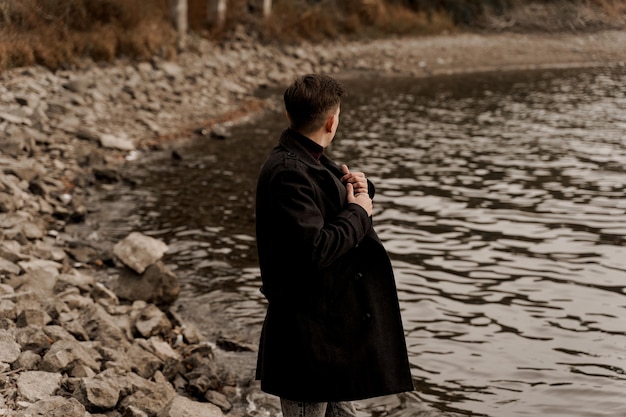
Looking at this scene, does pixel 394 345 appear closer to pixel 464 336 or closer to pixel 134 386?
pixel 134 386

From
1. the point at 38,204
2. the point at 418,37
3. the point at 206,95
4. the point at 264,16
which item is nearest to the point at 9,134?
the point at 38,204

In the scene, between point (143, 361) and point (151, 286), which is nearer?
point (143, 361)

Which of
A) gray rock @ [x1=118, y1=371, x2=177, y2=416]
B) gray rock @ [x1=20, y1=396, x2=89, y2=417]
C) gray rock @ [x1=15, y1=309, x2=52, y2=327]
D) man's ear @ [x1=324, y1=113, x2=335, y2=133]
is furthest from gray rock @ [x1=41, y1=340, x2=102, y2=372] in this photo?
man's ear @ [x1=324, y1=113, x2=335, y2=133]

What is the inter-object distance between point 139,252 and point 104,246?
4.71 feet

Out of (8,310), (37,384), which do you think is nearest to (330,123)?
(37,384)

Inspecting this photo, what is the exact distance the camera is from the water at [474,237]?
6.87 m

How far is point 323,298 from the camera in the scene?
12.0 feet

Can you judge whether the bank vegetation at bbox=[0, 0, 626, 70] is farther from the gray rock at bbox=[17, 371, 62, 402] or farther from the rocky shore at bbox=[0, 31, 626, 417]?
the gray rock at bbox=[17, 371, 62, 402]

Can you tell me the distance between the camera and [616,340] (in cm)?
728

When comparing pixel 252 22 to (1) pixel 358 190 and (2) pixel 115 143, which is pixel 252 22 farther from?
(1) pixel 358 190

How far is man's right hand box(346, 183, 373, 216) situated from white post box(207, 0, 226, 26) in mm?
24406

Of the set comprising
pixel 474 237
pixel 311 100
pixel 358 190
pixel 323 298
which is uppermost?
pixel 311 100

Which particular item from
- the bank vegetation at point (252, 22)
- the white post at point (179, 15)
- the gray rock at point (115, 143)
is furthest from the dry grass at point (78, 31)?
the gray rock at point (115, 143)

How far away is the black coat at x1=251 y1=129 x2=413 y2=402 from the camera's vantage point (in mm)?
3572
